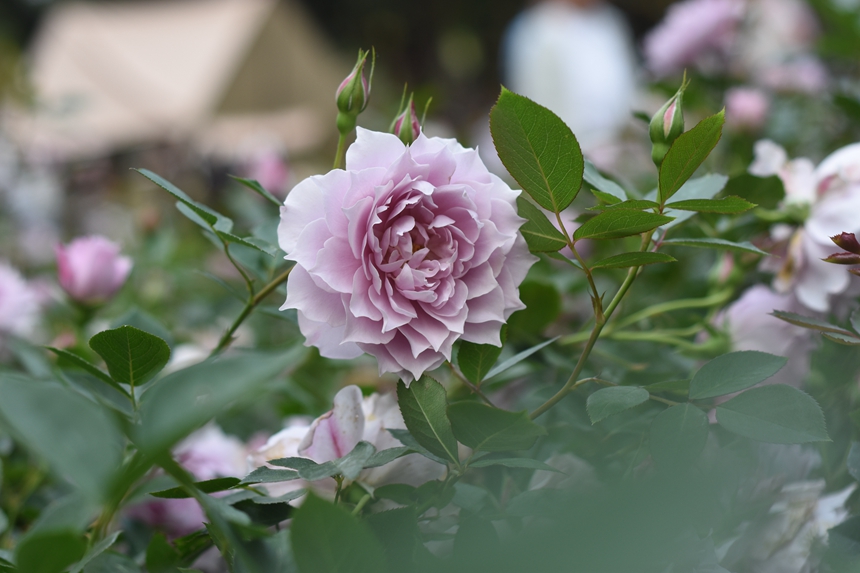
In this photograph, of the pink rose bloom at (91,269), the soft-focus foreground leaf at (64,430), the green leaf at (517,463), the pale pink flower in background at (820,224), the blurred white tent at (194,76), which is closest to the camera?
the soft-focus foreground leaf at (64,430)

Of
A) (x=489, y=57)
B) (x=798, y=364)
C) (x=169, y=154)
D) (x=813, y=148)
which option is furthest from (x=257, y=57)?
(x=798, y=364)

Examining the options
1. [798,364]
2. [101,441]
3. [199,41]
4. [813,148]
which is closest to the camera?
[101,441]

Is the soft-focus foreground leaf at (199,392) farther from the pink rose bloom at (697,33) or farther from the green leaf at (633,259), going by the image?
the pink rose bloom at (697,33)

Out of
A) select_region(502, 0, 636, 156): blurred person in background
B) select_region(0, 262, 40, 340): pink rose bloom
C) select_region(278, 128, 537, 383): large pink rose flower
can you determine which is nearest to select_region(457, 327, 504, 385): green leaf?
select_region(278, 128, 537, 383): large pink rose flower

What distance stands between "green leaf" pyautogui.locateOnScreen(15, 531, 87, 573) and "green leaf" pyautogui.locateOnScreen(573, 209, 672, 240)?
0.21 meters

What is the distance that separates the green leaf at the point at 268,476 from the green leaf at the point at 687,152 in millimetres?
188

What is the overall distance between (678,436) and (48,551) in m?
0.21

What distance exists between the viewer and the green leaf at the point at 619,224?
0.26 metres

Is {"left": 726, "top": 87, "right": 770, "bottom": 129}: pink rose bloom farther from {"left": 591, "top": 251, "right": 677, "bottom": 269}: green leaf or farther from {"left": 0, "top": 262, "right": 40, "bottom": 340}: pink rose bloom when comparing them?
{"left": 0, "top": 262, "right": 40, "bottom": 340}: pink rose bloom

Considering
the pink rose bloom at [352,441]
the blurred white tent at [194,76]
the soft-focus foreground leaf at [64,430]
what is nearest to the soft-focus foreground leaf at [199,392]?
the soft-focus foreground leaf at [64,430]

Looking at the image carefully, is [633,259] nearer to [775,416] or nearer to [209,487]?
[775,416]

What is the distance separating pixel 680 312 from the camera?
475 mm

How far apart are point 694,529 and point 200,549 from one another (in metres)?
0.21

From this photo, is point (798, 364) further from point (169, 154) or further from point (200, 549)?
point (169, 154)
